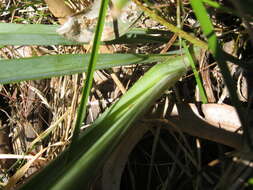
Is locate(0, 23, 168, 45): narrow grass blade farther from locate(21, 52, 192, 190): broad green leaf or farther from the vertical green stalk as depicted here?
the vertical green stalk

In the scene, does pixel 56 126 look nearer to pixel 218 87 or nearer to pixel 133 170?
pixel 133 170

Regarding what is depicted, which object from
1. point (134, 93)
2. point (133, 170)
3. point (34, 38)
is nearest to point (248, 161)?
point (134, 93)

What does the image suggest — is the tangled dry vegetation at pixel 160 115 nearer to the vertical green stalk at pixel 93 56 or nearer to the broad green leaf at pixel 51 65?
the broad green leaf at pixel 51 65

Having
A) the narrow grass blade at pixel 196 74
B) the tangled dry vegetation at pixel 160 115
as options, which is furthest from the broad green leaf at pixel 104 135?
the tangled dry vegetation at pixel 160 115

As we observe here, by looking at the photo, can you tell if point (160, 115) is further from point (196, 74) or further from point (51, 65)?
point (51, 65)

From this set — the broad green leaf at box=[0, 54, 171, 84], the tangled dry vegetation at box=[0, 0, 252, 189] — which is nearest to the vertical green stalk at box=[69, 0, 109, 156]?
the broad green leaf at box=[0, 54, 171, 84]

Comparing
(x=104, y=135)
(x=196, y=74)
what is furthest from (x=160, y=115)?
(x=104, y=135)
